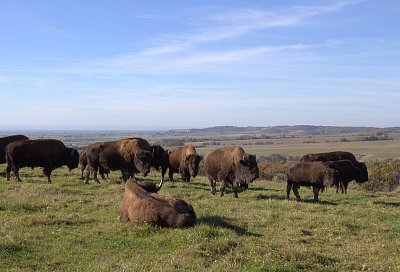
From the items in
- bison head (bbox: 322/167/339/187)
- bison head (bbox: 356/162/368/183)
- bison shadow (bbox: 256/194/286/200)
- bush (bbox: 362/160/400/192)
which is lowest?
bush (bbox: 362/160/400/192)

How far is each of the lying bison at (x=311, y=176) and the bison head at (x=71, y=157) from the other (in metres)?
13.2

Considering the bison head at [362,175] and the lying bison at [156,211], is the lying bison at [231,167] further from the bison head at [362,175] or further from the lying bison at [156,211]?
the bison head at [362,175]

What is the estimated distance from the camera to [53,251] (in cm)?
1001

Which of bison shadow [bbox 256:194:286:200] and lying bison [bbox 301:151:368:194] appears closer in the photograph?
bison shadow [bbox 256:194:286:200]

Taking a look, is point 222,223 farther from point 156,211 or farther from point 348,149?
point 348,149

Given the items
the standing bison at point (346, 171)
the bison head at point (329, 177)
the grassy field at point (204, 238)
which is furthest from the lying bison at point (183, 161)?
the standing bison at point (346, 171)

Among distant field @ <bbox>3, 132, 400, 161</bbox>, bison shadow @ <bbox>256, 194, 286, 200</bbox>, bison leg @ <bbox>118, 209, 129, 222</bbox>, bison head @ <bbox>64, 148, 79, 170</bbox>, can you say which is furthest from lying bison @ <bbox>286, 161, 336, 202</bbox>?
distant field @ <bbox>3, 132, 400, 161</bbox>

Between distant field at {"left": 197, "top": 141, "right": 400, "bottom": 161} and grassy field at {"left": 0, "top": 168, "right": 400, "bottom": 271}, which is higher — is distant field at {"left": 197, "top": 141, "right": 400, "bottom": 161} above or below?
below

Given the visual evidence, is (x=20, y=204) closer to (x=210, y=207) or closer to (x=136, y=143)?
(x=210, y=207)

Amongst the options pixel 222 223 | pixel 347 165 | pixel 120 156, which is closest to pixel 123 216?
pixel 222 223

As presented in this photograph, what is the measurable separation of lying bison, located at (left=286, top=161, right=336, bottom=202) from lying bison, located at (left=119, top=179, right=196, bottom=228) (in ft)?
29.2

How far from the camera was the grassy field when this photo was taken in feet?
30.0

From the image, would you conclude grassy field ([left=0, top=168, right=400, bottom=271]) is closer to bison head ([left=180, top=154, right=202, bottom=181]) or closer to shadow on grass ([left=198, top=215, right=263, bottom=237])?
shadow on grass ([left=198, top=215, right=263, bottom=237])

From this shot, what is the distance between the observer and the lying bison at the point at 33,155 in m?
23.6
